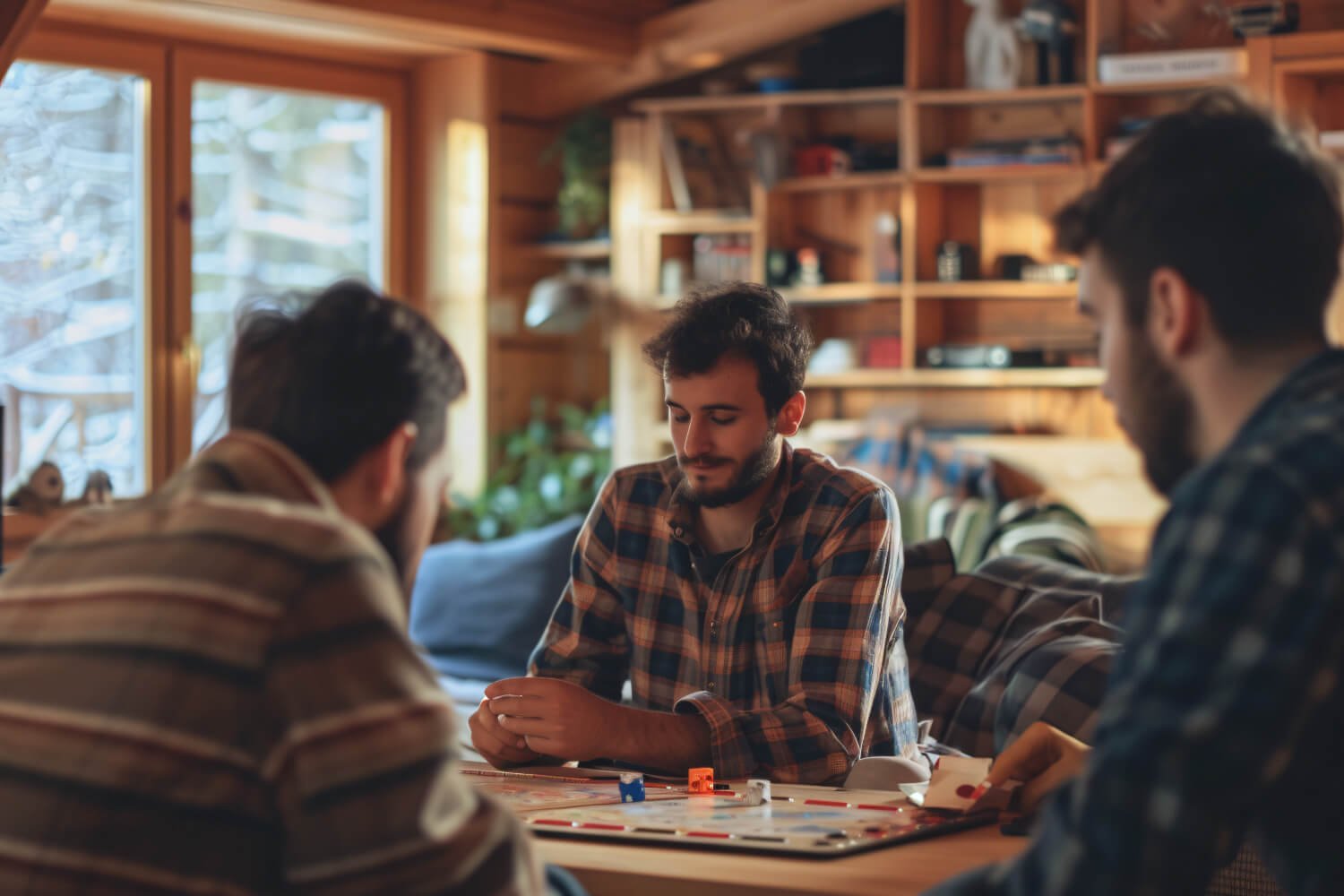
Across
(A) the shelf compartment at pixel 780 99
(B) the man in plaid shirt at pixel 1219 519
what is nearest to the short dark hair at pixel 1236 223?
(B) the man in plaid shirt at pixel 1219 519

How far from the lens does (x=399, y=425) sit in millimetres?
1338

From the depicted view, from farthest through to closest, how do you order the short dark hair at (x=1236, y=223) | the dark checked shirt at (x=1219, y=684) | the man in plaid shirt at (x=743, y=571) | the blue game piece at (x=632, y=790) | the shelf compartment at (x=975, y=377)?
the shelf compartment at (x=975, y=377) < the man in plaid shirt at (x=743, y=571) < the blue game piece at (x=632, y=790) < the short dark hair at (x=1236, y=223) < the dark checked shirt at (x=1219, y=684)

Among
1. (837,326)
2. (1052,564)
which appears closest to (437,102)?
(837,326)

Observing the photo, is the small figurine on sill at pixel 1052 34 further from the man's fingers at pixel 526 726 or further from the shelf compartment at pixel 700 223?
the man's fingers at pixel 526 726

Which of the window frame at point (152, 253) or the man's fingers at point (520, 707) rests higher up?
the window frame at point (152, 253)

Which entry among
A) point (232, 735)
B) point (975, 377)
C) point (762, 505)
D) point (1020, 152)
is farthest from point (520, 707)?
point (1020, 152)

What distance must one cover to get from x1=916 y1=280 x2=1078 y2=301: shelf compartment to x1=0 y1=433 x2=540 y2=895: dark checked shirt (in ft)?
14.7

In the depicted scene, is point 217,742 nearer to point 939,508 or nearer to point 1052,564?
point 1052,564

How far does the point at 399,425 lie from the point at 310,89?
4.71 meters

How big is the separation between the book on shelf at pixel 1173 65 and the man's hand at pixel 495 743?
148 inches

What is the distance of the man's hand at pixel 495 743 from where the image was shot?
2125 millimetres

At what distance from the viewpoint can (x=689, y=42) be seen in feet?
19.0

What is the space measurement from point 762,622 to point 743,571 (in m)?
0.09

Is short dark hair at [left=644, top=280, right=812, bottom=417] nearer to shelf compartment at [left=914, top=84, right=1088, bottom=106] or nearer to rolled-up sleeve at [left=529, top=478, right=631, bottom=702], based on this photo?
rolled-up sleeve at [left=529, top=478, right=631, bottom=702]
